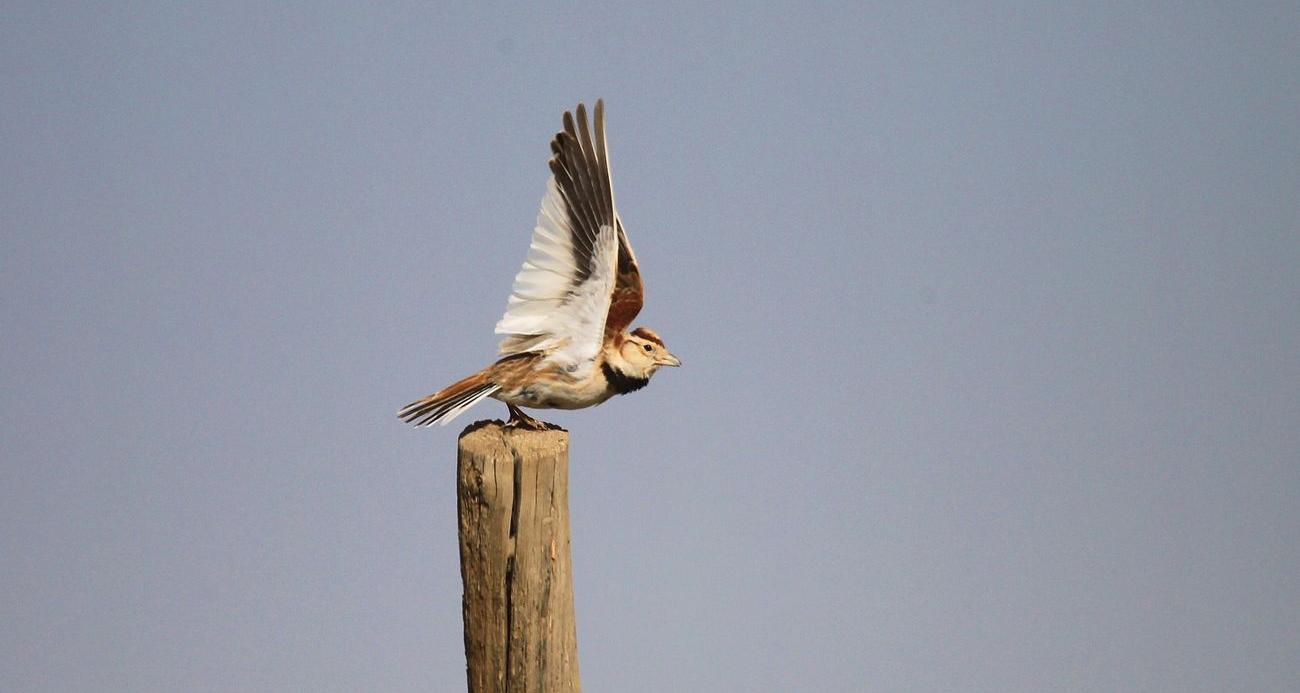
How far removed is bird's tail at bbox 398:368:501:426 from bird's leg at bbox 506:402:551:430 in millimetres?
134

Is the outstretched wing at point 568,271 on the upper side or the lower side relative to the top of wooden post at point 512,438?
upper

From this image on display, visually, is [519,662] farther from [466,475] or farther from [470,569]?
[466,475]

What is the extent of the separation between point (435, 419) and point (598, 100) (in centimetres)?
141

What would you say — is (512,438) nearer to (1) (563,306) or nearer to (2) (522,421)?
(2) (522,421)

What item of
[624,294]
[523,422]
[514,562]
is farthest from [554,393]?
[514,562]

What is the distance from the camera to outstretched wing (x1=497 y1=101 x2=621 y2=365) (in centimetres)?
462

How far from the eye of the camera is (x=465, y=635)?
452 cm

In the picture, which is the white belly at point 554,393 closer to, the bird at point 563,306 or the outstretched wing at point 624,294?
the bird at point 563,306

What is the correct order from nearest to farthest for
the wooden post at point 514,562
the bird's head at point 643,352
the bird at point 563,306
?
the wooden post at point 514,562
the bird at point 563,306
the bird's head at point 643,352

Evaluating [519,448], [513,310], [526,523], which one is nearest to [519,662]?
→ [526,523]

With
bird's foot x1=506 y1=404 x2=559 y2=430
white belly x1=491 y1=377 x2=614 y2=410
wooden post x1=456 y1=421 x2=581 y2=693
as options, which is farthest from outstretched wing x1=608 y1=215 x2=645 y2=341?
wooden post x1=456 y1=421 x2=581 y2=693

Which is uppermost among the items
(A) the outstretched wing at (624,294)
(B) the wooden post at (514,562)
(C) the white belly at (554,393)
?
(A) the outstretched wing at (624,294)

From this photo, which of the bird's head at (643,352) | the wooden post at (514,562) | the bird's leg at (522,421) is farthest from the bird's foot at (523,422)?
the bird's head at (643,352)

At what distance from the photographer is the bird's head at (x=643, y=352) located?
479cm
